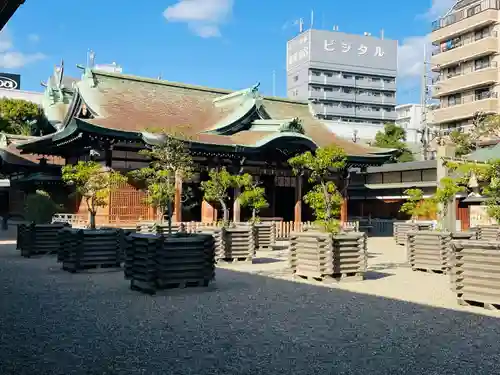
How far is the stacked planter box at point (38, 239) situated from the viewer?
16.1 m

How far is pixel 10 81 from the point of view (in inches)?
2442

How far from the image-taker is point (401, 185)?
111ft

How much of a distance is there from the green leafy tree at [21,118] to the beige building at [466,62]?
129ft

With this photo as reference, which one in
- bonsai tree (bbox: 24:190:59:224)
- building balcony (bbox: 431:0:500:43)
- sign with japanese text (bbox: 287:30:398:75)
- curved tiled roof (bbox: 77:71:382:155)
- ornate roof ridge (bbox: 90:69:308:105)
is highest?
sign with japanese text (bbox: 287:30:398:75)

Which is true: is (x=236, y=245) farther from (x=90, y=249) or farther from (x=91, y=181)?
(x=91, y=181)

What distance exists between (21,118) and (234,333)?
41.9 metres

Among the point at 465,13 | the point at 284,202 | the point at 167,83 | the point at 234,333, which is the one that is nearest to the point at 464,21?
the point at 465,13

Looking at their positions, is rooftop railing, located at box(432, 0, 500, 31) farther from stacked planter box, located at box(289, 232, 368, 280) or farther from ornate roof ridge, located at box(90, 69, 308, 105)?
stacked planter box, located at box(289, 232, 368, 280)

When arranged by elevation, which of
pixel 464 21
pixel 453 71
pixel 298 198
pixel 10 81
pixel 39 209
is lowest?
pixel 39 209

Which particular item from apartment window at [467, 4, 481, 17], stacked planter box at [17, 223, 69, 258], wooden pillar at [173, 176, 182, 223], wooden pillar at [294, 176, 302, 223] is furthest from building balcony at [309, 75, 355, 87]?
stacked planter box at [17, 223, 69, 258]

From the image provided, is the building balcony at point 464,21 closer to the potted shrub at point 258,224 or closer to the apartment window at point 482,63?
the apartment window at point 482,63

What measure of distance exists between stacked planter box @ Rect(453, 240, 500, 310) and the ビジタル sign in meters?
61.8

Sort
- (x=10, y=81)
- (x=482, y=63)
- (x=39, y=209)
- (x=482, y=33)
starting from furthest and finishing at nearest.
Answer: (x=10, y=81) → (x=482, y=33) → (x=482, y=63) → (x=39, y=209)

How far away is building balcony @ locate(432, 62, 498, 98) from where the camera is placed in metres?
50.5
